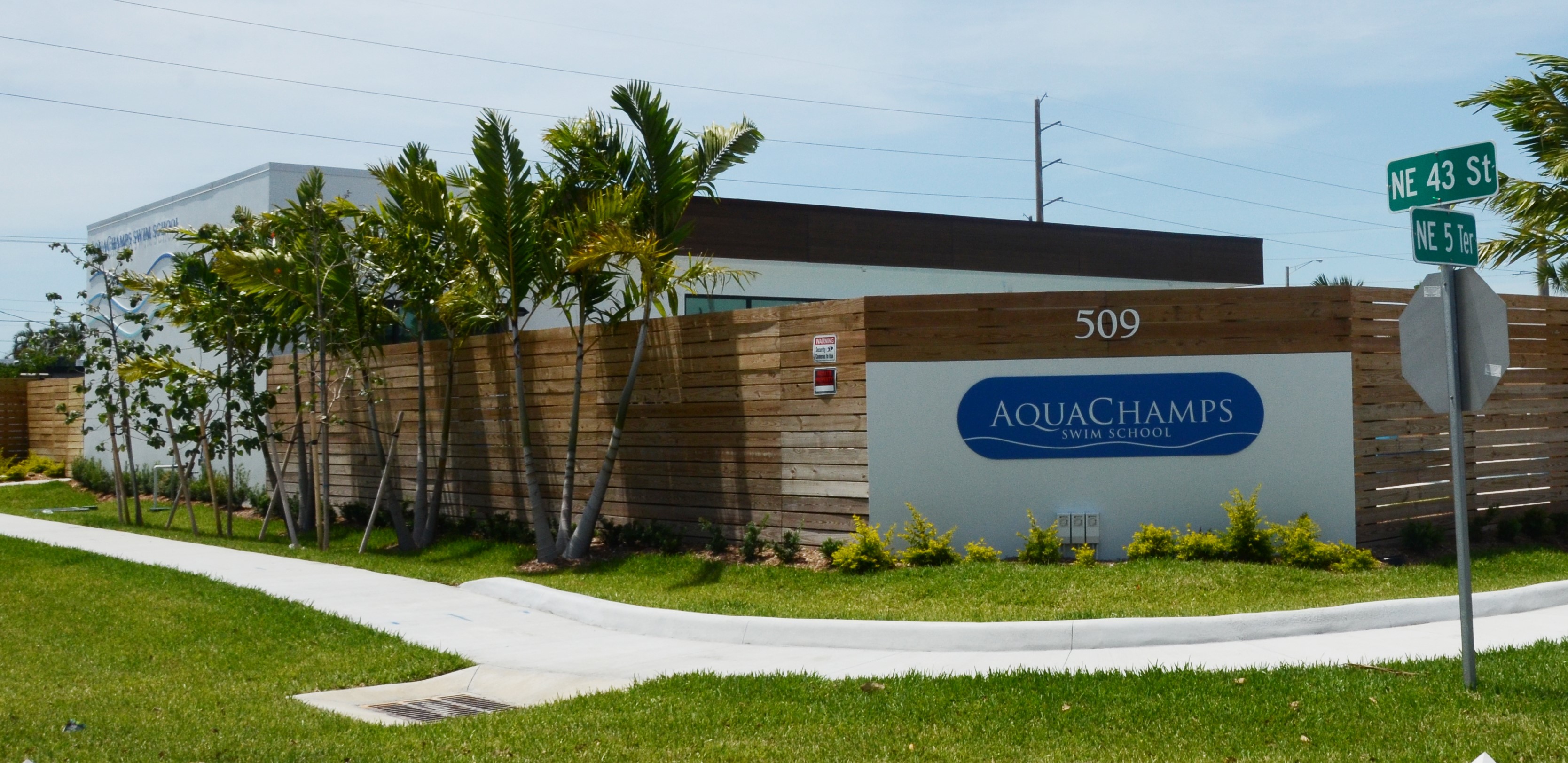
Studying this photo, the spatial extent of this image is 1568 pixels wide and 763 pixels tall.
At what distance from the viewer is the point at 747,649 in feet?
31.8

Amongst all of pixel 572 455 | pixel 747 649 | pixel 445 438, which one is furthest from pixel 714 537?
pixel 445 438

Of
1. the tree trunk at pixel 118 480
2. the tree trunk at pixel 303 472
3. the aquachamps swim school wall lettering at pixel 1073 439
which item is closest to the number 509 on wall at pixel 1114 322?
the aquachamps swim school wall lettering at pixel 1073 439

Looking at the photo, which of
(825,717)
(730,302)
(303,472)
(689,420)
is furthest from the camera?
(730,302)

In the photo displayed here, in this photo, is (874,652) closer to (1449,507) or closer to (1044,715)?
(1044,715)

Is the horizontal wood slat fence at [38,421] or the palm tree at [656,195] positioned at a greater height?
the palm tree at [656,195]

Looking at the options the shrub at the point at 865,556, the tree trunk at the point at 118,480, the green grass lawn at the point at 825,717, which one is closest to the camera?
the green grass lawn at the point at 825,717

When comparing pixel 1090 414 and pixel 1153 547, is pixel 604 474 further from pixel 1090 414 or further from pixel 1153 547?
pixel 1153 547

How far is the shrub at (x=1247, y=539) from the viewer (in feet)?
39.6

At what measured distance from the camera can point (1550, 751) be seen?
19.8ft

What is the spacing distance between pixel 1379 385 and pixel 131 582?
43.1 ft

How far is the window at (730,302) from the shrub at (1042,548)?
866 cm

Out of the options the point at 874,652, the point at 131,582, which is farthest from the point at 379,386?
the point at 874,652

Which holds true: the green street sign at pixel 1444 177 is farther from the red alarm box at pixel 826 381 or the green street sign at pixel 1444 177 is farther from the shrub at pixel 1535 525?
the shrub at pixel 1535 525

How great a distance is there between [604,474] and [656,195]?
3.20 m
